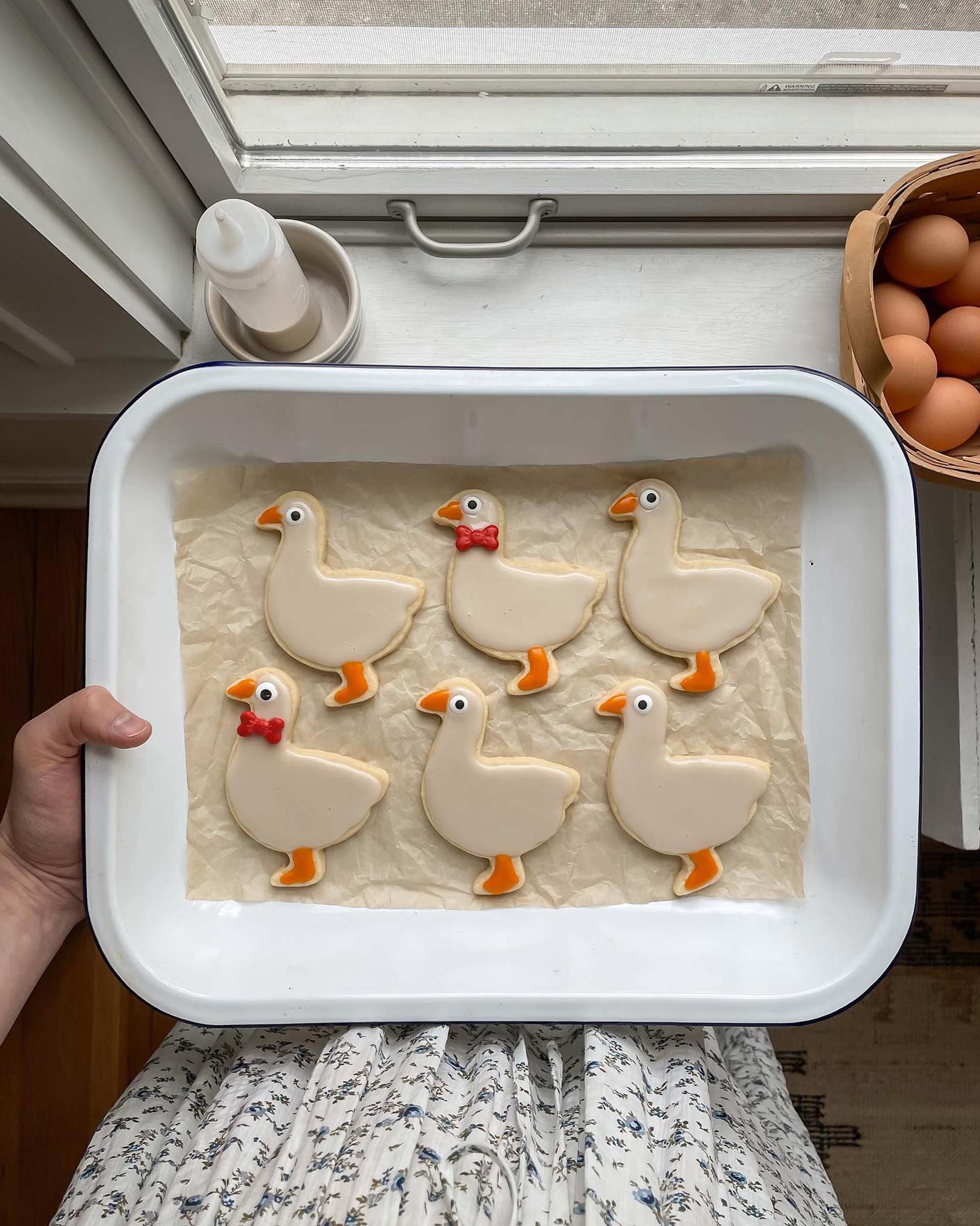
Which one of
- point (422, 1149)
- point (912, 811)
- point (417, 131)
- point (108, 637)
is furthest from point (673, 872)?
point (417, 131)

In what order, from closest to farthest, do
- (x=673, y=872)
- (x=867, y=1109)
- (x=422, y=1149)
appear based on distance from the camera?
(x=422, y=1149) → (x=673, y=872) → (x=867, y=1109)

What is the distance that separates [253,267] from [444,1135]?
66cm

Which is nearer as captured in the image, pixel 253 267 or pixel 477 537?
pixel 253 267

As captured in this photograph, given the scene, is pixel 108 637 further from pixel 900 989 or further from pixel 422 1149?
pixel 900 989

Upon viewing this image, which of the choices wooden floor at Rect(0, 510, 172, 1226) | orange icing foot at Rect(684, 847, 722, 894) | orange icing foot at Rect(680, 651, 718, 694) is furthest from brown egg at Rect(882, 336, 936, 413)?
wooden floor at Rect(0, 510, 172, 1226)

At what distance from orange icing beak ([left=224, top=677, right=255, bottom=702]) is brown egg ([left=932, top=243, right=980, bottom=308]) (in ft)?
2.40

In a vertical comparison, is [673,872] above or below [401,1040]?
above

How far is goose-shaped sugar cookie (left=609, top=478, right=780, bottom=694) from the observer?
0.73 meters

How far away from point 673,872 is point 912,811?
219 millimetres

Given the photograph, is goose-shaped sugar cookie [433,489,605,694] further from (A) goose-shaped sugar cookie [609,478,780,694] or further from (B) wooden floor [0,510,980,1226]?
(B) wooden floor [0,510,980,1226]

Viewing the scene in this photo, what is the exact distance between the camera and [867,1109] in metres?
1.06

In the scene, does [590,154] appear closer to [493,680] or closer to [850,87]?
[850,87]

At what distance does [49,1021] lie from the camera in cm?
94

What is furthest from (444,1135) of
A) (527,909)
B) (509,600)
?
(509,600)
